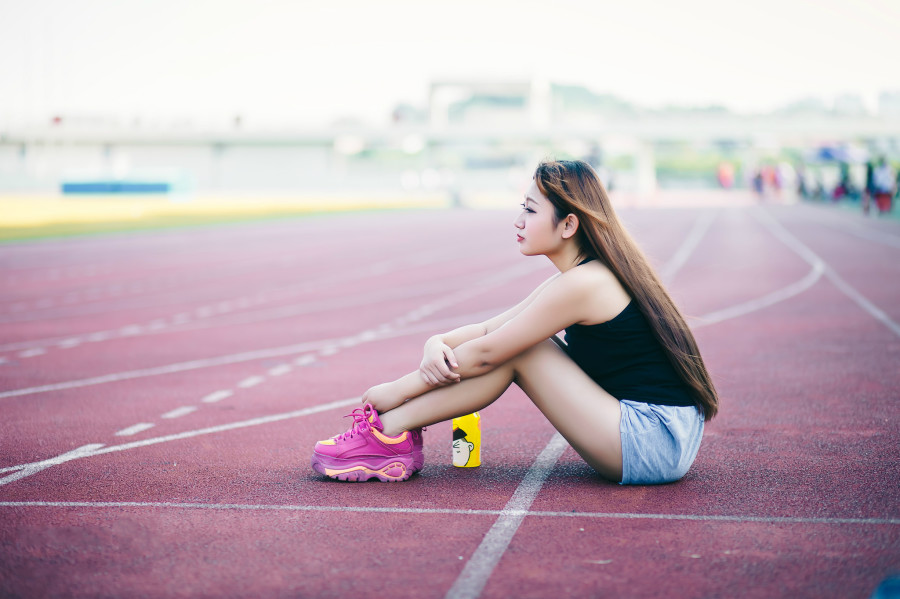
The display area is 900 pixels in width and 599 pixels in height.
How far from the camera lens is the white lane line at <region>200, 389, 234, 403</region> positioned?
22.1 feet

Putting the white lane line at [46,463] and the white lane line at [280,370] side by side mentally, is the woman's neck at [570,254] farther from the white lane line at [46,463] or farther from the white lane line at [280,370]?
the white lane line at [280,370]

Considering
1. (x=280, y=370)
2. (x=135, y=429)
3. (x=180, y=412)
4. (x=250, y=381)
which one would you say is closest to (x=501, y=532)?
(x=135, y=429)

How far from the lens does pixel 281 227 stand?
3156 cm

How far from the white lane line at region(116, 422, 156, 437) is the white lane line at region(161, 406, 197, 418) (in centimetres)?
24

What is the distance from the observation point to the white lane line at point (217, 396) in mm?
6742

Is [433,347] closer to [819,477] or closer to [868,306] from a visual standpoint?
[819,477]

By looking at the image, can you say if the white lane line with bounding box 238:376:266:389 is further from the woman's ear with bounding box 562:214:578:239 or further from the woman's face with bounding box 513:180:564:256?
the woman's ear with bounding box 562:214:578:239

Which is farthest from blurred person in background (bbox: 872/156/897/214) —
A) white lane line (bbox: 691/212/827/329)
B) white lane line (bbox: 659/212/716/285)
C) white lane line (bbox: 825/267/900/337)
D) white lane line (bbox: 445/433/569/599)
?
white lane line (bbox: 445/433/569/599)

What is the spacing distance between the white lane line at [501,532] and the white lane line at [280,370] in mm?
3112

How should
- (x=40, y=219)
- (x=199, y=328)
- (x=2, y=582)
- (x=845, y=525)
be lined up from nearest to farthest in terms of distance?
(x=2, y=582)
(x=845, y=525)
(x=199, y=328)
(x=40, y=219)

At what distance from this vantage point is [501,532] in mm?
3859

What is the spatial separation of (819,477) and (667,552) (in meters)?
1.43

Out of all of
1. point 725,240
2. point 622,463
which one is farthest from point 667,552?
point 725,240

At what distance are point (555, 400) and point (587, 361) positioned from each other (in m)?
0.29
